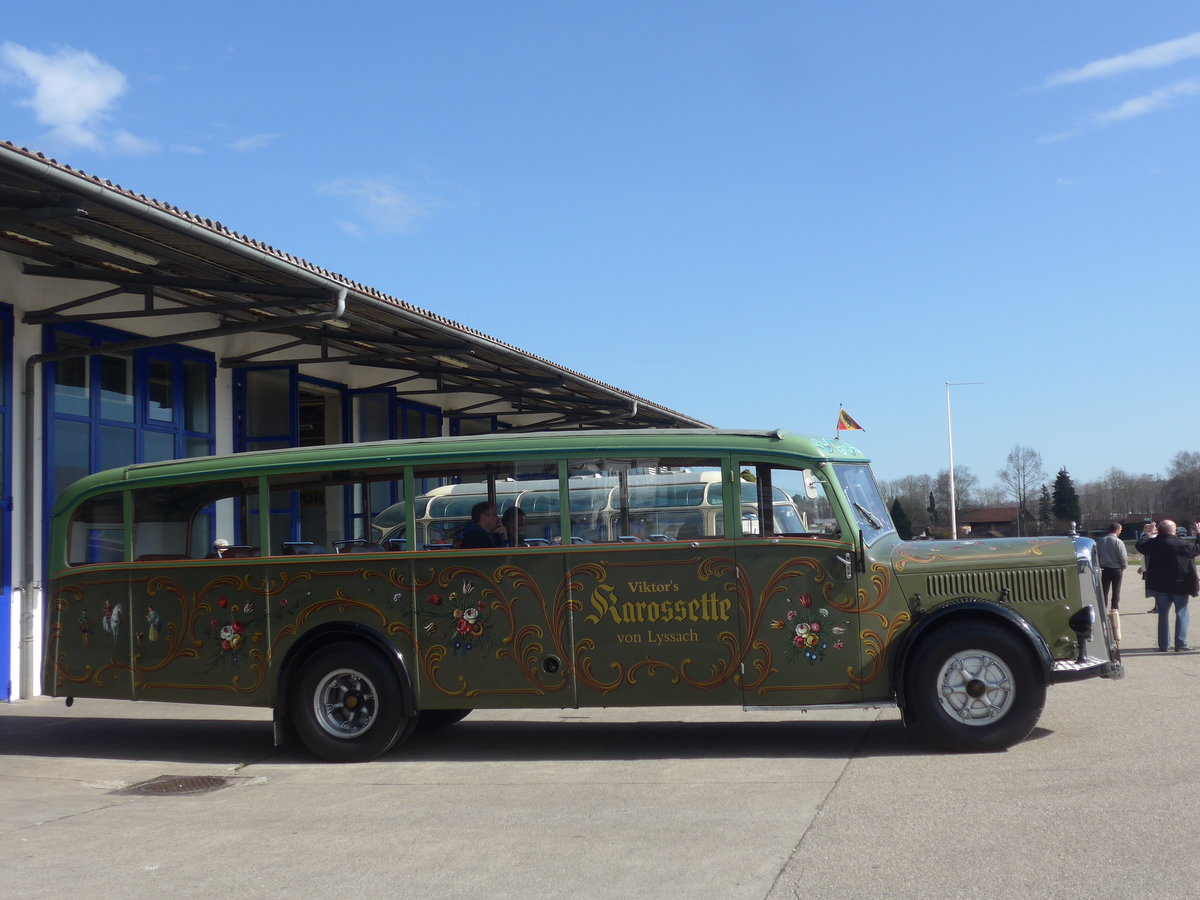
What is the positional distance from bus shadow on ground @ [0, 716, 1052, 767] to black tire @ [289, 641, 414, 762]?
249 mm

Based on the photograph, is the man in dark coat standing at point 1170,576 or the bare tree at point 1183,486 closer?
the man in dark coat standing at point 1170,576

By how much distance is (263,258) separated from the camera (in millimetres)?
11625

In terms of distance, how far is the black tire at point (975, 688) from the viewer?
8531mm

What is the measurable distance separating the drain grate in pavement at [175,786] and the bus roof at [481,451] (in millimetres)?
2373

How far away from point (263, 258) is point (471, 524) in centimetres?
376

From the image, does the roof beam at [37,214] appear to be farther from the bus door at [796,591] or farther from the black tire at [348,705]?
the bus door at [796,591]

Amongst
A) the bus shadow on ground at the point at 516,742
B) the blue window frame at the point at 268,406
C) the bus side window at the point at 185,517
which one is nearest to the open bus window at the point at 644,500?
the bus shadow on ground at the point at 516,742

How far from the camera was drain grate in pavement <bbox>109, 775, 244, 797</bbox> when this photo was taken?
8.59m

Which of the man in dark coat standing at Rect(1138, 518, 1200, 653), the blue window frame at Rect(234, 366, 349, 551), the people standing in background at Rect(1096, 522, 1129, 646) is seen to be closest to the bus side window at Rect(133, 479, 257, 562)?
the blue window frame at Rect(234, 366, 349, 551)

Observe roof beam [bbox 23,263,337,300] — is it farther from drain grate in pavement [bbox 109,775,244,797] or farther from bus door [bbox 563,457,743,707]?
drain grate in pavement [bbox 109,775,244,797]

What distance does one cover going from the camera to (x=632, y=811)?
7242 millimetres

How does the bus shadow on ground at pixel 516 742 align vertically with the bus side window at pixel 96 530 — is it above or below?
below

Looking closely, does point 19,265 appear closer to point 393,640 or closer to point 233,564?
point 233,564

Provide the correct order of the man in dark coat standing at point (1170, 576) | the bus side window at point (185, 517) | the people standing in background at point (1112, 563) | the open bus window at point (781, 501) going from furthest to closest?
the people standing in background at point (1112, 563) < the man in dark coat standing at point (1170, 576) < the bus side window at point (185, 517) < the open bus window at point (781, 501)
